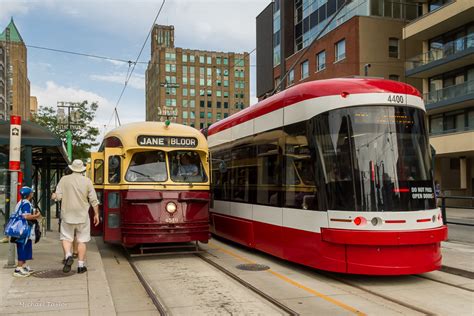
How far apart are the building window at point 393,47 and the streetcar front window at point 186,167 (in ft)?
102

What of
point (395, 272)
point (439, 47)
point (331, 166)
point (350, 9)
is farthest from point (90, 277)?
point (350, 9)

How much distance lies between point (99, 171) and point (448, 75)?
1172 inches

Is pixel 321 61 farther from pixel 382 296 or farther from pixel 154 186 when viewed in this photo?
pixel 382 296

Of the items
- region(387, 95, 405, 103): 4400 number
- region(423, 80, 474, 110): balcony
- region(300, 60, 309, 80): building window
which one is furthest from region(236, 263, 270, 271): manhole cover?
region(300, 60, 309, 80): building window

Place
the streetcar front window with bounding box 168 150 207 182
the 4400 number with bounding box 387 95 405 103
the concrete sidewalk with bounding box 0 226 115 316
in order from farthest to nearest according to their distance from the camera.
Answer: the streetcar front window with bounding box 168 150 207 182 < the 4400 number with bounding box 387 95 405 103 < the concrete sidewalk with bounding box 0 226 115 316

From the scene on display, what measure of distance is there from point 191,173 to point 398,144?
14.7 feet

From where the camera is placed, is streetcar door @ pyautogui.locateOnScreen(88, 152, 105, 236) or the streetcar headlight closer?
the streetcar headlight

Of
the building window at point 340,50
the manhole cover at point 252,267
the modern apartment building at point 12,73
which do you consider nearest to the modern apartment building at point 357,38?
the building window at point 340,50

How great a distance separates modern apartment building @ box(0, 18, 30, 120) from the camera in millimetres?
101213

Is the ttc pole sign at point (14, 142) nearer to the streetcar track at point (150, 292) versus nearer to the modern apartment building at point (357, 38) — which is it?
the streetcar track at point (150, 292)

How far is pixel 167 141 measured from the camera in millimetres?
10250

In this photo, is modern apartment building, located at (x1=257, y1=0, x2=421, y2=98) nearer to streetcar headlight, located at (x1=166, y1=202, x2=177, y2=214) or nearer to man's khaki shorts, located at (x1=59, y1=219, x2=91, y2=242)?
streetcar headlight, located at (x1=166, y1=202, x2=177, y2=214)

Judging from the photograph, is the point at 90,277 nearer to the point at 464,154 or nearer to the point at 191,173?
the point at 191,173

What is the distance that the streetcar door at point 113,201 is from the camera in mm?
9969
